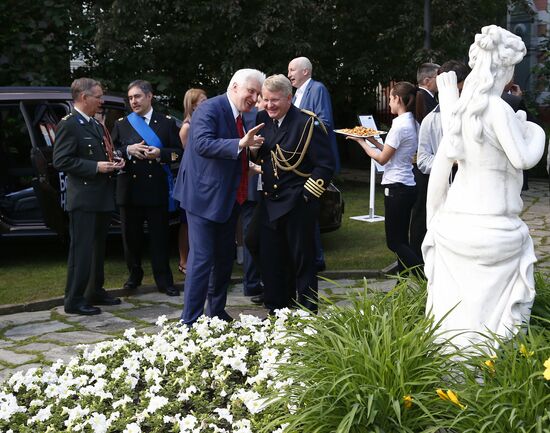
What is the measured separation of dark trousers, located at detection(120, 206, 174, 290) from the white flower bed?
7.38 feet

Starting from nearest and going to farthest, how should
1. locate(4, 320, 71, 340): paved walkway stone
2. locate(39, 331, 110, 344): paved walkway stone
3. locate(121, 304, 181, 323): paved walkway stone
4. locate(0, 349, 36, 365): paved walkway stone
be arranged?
locate(0, 349, 36, 365): paved walkway stone, locate(39, 331, 110, 344): paved walkway stone, locate(4, 320, 71, 340): paved walkway stone, locate(121, 304, 181, 323): paved walkway stone

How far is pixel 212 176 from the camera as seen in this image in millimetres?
6336

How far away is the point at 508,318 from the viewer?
4.51 meters

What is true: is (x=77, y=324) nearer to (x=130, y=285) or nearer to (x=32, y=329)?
(x=32, y=329)

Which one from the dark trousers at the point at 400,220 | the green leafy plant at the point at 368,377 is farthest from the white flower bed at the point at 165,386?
the dark trousers at the point at 400,220

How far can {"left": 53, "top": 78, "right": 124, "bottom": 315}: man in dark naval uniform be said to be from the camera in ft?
23.6

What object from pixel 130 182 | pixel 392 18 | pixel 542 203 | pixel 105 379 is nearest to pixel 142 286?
pixel 130 182

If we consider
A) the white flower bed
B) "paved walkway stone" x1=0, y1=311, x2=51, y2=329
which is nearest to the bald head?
"paved walkway stone" x1=0, y1=311, x2=51, y2=329

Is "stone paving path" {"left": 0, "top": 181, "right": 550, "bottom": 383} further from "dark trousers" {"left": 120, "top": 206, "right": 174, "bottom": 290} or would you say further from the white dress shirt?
the white dress shirt

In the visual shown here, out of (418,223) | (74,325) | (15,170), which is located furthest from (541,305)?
(15,170)

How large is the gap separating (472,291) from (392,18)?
12353 mm

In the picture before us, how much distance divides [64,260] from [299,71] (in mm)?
3260

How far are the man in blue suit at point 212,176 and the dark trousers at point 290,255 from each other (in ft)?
1.05

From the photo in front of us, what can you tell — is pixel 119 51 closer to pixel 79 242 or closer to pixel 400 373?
pixel 79 242
